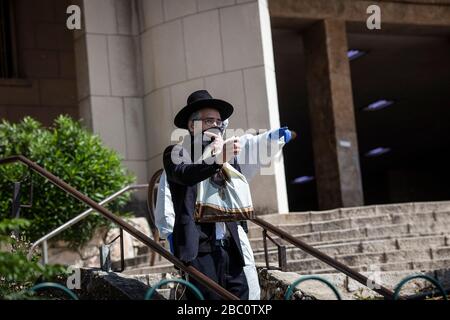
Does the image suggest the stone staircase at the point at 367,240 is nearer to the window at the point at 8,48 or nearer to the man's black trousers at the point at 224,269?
the man's black trousers at the point at 224,269

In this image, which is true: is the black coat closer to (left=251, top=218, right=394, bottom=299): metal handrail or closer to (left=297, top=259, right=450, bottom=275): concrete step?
(left=251, top=218, right=394, bottom=299): metal handrail

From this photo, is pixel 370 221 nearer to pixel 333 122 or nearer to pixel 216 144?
pixel 333 122

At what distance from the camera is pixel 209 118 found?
19.7 feet

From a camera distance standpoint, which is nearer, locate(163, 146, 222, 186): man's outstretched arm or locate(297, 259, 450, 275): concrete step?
locate(163, 146, 222, 186): man's outstretched arm

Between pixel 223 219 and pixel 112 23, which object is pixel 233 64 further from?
pixel 223 219

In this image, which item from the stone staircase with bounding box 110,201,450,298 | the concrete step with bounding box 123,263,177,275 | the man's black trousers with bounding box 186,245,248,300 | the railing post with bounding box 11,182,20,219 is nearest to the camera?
the man's black trousers with bounding box 186,245,248,300

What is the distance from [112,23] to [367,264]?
5655 millimetres

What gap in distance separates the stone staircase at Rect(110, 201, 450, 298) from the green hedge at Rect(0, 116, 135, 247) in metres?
0.76

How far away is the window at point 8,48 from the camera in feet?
50.0

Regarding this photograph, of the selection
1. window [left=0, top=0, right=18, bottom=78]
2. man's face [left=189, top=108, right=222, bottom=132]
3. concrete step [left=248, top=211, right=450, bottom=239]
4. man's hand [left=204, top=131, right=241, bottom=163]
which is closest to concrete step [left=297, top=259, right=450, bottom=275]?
concrete step [left=248, top=211, right=450, bottom=239]

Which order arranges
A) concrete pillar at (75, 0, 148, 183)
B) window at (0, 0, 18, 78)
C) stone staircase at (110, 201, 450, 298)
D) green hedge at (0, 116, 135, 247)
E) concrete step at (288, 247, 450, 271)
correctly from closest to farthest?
stone staircase at (110, 201, 450, 298)
concrete step at (288, 247, 450, 271)
green hedge at (0, 116, 135, 247)
concrete pillar at (75, 0, 148, 183)
window at (0, 0, 18, 78)

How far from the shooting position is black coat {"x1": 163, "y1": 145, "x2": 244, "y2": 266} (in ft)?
18.6

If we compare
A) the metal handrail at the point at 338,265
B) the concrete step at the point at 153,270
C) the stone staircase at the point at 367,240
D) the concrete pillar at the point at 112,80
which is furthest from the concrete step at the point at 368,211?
the metal handrail at the point at 338,265
